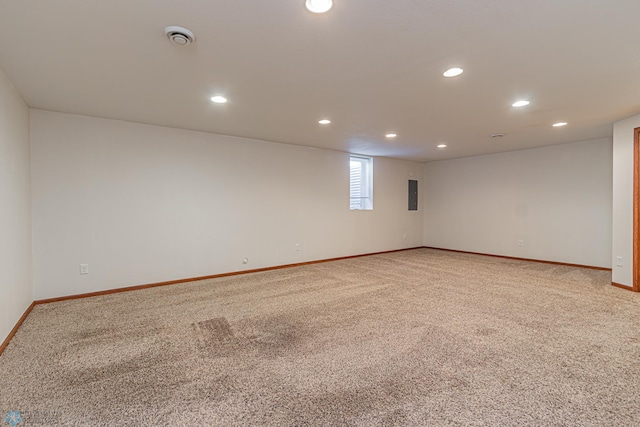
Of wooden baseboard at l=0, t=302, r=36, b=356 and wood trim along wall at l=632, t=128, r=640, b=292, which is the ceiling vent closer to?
wooden baseboard at l=0, t=302, r=36, b=356

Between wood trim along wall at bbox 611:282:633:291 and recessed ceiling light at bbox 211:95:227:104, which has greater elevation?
recessed ceiling light at bbox 211:95:227:104

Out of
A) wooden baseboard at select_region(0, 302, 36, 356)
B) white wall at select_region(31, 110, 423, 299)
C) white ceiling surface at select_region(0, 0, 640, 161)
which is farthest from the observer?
white wall at select_region(31, 110, 423, 299)

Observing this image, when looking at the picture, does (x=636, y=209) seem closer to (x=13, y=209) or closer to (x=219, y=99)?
(x=219, y=99)

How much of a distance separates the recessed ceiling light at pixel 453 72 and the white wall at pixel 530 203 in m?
4.48

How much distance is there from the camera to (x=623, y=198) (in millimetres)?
4055

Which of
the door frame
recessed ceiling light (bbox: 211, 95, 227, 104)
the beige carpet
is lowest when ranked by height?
the beige carpet

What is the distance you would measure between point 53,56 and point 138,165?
2002 mm

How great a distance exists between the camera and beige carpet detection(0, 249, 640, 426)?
1.71m

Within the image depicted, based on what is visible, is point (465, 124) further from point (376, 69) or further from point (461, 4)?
point (461, 4)

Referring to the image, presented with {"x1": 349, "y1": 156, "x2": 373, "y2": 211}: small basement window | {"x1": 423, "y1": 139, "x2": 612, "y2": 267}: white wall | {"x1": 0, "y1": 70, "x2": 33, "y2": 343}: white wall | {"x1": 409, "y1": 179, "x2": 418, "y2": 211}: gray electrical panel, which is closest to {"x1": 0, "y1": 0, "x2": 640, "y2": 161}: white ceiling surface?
{"x1": 0, "y1": 70, "x2": 33, "y2": 343}: white wall

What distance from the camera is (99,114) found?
377 centimetres

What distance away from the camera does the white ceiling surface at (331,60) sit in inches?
70.0

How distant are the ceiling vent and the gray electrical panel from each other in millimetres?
6583

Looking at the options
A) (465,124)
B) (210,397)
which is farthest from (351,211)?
(210,397)
